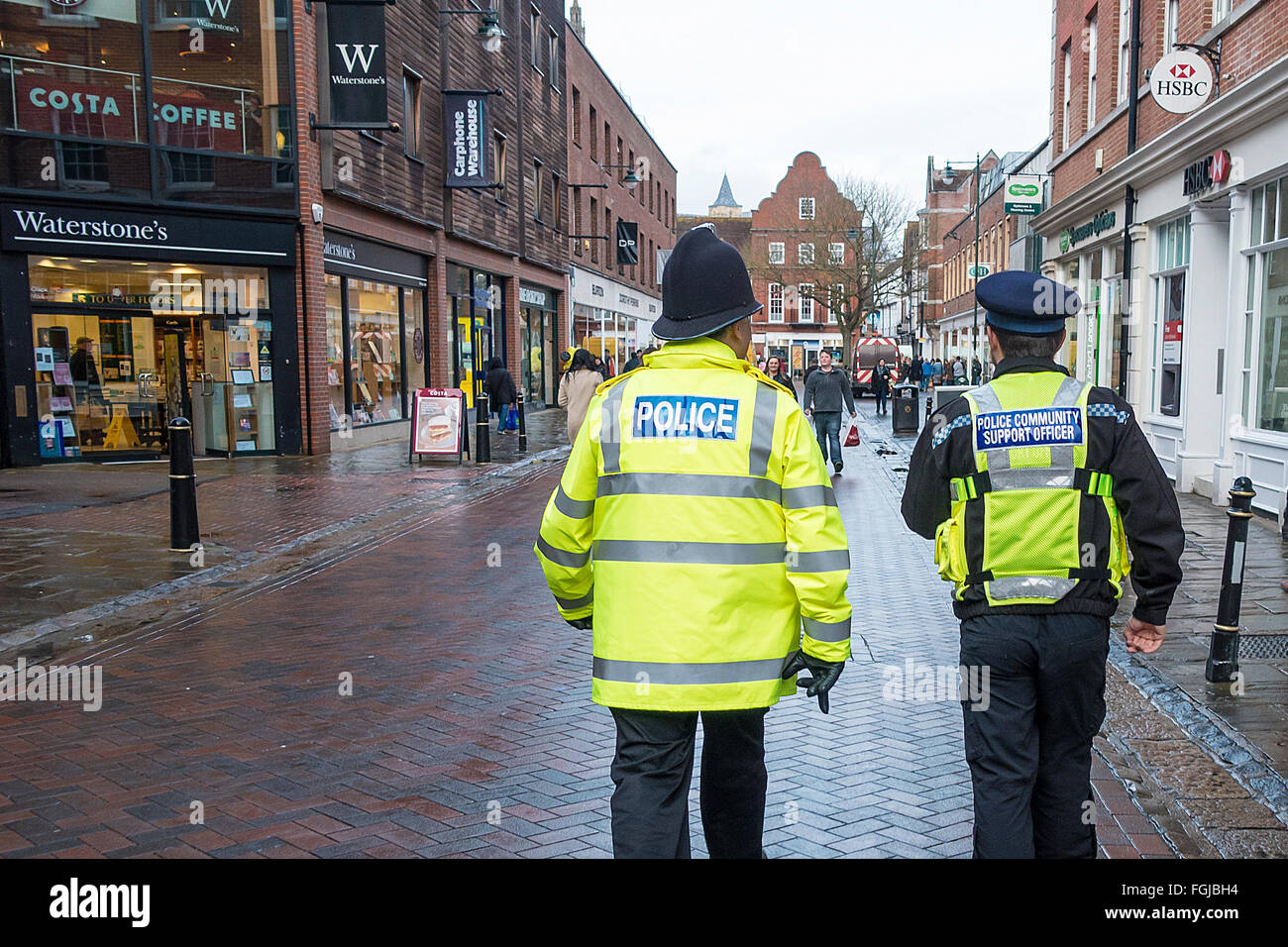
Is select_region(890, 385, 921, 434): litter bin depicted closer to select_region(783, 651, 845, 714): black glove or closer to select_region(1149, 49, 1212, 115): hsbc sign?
select_region(1149, 49, 1212, 115): hsbc sign

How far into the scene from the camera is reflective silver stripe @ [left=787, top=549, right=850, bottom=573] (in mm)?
2721

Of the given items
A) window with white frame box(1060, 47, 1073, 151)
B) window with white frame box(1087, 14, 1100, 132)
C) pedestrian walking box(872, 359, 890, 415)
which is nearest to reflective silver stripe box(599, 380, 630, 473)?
window with white frame box(1087, 14, 1100, 132)

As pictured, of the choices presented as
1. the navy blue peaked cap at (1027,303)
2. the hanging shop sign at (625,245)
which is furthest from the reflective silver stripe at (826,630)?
the hanging shop sign at (625,245)

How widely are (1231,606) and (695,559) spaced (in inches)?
160

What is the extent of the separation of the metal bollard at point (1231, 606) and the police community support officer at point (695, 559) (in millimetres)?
3710

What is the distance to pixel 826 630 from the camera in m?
2.75

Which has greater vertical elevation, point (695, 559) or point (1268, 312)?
point (1268, 312)

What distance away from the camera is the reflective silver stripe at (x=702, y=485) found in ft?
8.95

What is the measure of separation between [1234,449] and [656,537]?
1107cm

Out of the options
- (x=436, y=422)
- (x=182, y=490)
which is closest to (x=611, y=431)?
(x=182, y=490)

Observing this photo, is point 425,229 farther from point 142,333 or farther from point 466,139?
point 142,333

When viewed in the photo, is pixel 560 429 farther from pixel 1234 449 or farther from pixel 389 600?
pixel 389 600
